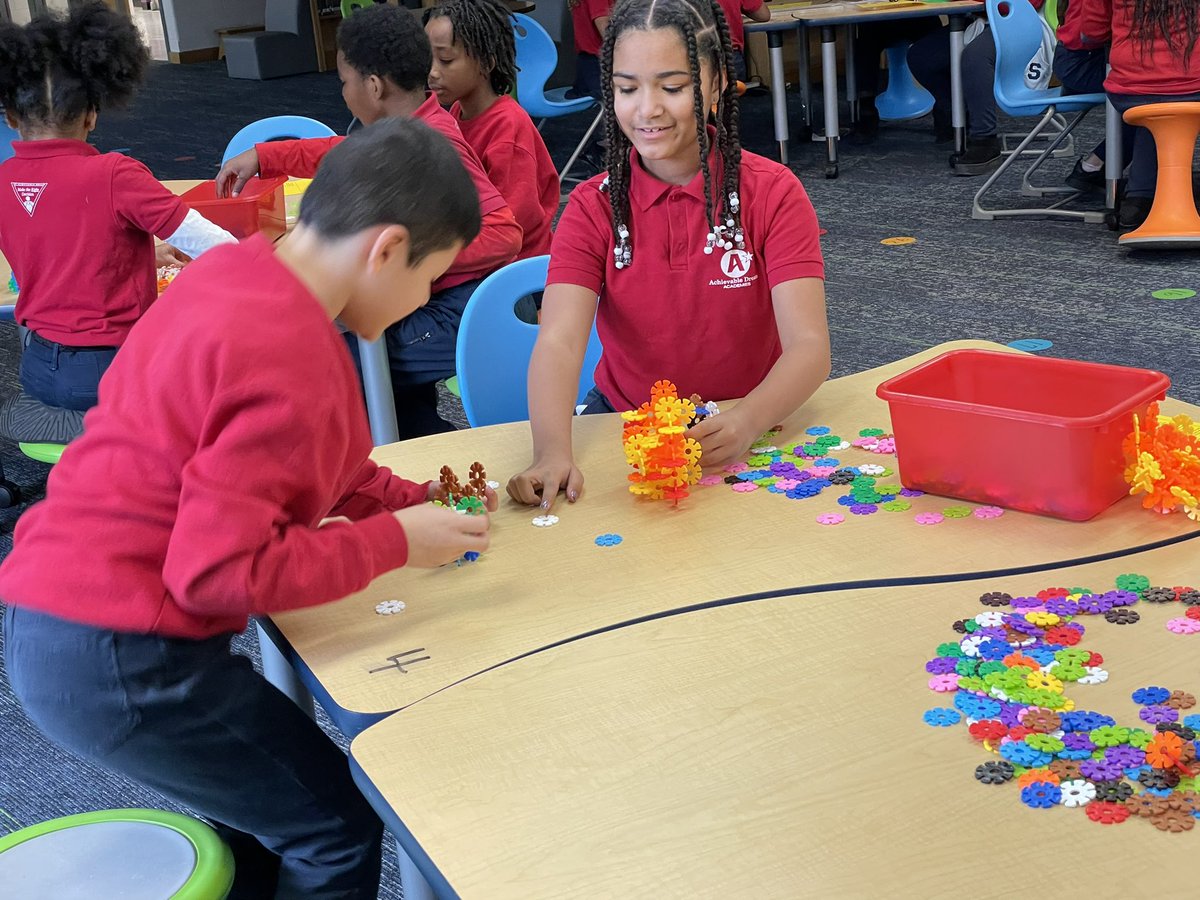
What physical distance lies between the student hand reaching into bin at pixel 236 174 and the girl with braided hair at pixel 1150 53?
2.99 meters

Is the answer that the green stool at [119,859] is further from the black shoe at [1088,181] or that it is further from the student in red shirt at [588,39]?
the student in red shirt at [588,39]

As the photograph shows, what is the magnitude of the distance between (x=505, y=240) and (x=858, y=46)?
16.4 feet

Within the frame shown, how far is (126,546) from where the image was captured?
1.12m

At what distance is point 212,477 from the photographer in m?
1.05

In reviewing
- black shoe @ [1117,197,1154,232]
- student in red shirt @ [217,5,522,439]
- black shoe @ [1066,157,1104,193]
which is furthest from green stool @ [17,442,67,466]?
black shoe @ [1066,157,1104,193]

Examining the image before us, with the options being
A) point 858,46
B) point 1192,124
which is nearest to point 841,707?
point 1192,124

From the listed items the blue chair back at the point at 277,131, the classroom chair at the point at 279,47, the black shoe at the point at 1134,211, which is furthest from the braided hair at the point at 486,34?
the classroom chair at the point at 279,47

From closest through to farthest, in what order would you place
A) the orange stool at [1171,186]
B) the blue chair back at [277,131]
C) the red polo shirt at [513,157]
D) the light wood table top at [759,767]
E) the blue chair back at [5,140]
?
the light wood table top at [759,767] → the red polo shirt at [513,157] → the blue chair back at [277,131] → the orange stool at [1171,186] → the blue chair back at [5,140]

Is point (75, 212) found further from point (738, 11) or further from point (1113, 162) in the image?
point (738, 11)

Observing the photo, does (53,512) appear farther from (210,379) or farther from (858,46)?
(858,46)

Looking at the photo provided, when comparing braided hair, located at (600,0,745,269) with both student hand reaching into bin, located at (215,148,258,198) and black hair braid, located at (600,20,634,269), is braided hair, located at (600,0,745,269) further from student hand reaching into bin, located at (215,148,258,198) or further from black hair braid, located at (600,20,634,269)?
student hand reaching into bin, located at (215,148,258,198)

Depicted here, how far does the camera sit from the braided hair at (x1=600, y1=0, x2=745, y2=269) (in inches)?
69.9

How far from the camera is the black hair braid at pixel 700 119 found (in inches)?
69.2

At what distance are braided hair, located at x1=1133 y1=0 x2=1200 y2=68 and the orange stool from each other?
196mm
